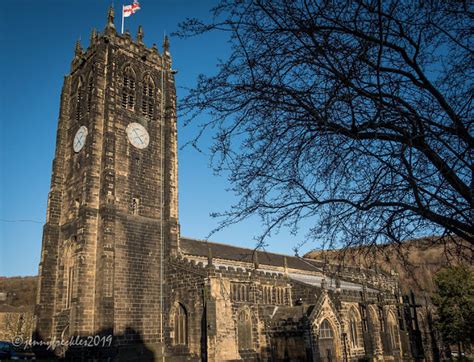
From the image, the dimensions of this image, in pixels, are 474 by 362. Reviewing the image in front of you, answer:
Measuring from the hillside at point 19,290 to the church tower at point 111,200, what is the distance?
43342 millimetres

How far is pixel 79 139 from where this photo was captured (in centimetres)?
3052

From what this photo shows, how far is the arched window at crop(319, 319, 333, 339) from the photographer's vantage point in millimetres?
27234

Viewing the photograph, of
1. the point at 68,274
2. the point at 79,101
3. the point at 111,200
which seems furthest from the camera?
the point at 79,101

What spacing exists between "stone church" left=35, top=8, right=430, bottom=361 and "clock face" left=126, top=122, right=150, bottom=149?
0.31 feet

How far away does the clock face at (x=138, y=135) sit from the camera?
30.1 meters

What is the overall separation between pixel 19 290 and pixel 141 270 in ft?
187

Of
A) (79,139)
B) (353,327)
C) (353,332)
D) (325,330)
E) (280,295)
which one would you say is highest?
(79,139)

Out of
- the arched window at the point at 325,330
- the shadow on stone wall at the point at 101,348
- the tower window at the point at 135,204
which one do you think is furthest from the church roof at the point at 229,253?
the shadow on stone wall at the point at 101,348

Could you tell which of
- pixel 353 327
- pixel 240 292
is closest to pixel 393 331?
pixel 353 327

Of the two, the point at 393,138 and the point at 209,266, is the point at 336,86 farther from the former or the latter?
the point at 209,266

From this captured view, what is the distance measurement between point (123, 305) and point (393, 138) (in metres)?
23.3

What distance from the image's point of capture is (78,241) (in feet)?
84.1

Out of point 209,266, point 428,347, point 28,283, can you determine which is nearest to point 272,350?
point 209,266

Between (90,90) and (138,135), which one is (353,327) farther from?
(90,90)
